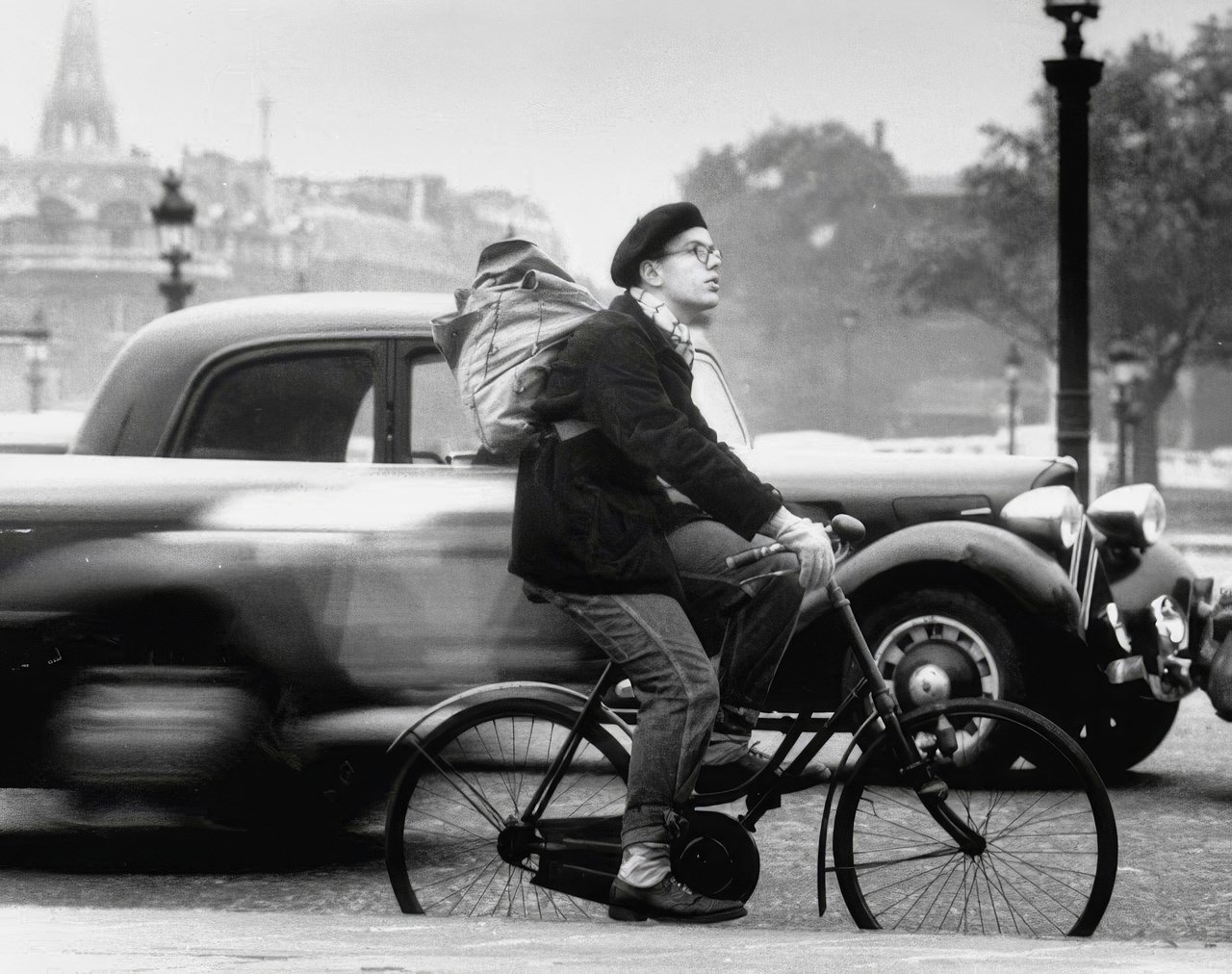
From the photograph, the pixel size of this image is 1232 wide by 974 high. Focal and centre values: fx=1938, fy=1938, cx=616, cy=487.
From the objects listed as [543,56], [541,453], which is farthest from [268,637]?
[543,56]

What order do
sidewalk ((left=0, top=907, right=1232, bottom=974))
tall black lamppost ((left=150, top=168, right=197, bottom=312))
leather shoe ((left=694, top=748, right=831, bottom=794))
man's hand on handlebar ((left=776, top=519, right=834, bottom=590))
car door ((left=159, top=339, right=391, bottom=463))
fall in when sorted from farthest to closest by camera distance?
tall black lamppost ((left=150, top=168, right=197, bottom=312))
car door ((left=159, top=339, right=391, bottom=463))
leather shoe ((left=694, top=748, right=831, bottom=794))
man's hand on handlebar ((left=776, top=519, right=834, bottom=590))
sidewalk ((left=0, top=907, right=1232, bottom=974))

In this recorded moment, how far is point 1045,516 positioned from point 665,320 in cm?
276

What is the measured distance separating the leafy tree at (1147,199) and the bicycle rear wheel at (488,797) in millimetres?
33939

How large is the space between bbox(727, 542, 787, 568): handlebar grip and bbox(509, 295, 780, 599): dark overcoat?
42 millimetres

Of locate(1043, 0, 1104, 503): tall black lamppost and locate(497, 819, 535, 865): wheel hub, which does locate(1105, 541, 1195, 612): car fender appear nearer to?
locate(1043, 0, 1104, 503): tall black lamppost

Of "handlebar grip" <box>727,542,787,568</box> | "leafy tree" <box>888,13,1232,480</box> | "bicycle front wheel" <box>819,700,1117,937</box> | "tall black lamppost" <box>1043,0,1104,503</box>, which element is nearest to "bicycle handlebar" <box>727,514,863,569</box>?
"handlebar grip" <box>727,542,787,568</box>

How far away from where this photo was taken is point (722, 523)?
12.7 ft

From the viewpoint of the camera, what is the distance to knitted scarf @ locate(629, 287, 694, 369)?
149 inches

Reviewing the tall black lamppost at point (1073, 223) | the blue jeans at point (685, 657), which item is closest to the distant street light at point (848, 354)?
the tall black lamppost at point (1073, 223)

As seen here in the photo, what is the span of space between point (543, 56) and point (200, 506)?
564cm

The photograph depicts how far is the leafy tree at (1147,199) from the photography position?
35688mm

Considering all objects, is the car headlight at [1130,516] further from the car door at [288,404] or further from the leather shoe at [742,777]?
the leather shoe at [742,777]

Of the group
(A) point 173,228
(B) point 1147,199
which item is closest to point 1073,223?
(A) point 173,228

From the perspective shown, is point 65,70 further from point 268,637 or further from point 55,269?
point 55,269
